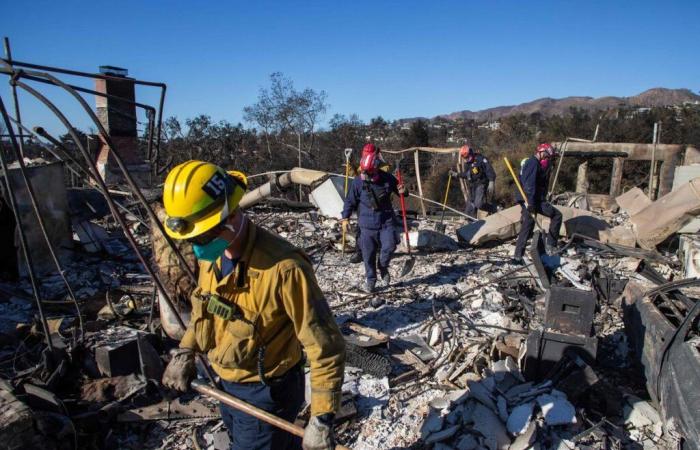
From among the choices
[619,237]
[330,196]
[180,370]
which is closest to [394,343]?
[180,370]

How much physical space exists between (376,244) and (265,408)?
4.10 m

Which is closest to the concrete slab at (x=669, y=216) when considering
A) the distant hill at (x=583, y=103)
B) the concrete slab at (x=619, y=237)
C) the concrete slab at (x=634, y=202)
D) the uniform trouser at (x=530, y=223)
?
the concrete slab at (x=619, y=237)

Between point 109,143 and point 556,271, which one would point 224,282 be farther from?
point 556,271

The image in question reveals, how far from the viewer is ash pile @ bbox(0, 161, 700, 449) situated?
3.14 m

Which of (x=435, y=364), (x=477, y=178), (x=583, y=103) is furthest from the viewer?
(x=583, y=103)

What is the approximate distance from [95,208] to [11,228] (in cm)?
182

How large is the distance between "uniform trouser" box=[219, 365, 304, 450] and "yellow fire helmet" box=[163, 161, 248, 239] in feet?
2.56

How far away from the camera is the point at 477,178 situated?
390 inches

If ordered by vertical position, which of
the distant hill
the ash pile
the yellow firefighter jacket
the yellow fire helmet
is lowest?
the ash pile

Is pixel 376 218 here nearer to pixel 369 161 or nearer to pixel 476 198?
pixel 369 161

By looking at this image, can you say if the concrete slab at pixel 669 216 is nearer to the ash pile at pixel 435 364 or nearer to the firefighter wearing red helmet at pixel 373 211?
the ash pile at pixel 435 364

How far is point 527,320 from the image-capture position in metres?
5.11

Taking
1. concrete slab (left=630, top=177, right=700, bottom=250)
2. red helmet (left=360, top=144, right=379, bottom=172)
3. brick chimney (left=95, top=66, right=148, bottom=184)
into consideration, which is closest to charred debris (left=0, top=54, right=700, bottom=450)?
concrete slab (left=630, top=177, right=700, bottom=250)

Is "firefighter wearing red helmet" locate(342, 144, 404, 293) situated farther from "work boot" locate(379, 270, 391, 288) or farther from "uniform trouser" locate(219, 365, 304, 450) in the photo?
"uniform trouser" locate(219, 365, 304, 450)
